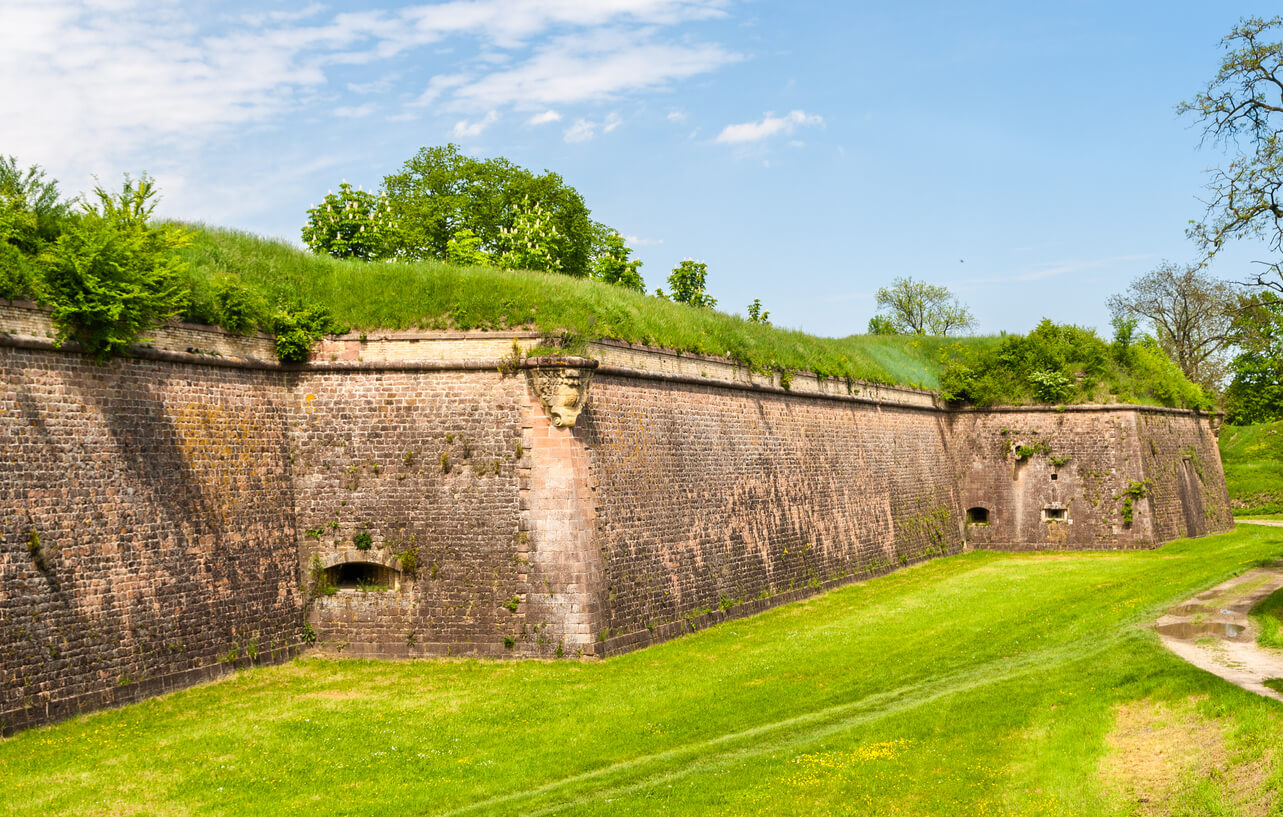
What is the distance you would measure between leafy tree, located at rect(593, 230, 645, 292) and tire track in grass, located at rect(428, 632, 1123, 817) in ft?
102

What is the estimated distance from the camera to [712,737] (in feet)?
43.6

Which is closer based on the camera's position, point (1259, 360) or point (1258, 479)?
point (1259, 360)

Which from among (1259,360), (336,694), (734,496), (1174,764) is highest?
(1259,360)

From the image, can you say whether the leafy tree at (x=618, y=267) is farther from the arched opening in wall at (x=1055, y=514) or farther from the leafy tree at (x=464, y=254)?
the arched opening in wall at (x=1055, y=514)

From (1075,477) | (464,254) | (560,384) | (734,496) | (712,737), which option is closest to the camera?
(712,737)

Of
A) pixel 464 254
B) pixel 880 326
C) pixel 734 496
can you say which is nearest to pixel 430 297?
pixel 734 496

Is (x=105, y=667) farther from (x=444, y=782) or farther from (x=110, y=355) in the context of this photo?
(x=444, y=782)

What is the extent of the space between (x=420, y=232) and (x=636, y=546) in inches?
1202

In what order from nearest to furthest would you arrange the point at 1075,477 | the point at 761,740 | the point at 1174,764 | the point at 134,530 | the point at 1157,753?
the point at 1174,764
the point at 1157,753
the point at 761,740
the point at 134,530
the point at 1075,477

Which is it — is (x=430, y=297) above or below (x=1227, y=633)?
above

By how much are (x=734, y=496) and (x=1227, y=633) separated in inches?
387

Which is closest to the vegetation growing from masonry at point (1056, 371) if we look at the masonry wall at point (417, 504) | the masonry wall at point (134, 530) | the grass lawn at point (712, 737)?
the grass lawn at point (712, 737)

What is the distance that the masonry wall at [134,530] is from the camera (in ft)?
44.2

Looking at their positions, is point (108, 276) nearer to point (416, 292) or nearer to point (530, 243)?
point (416, 292)
